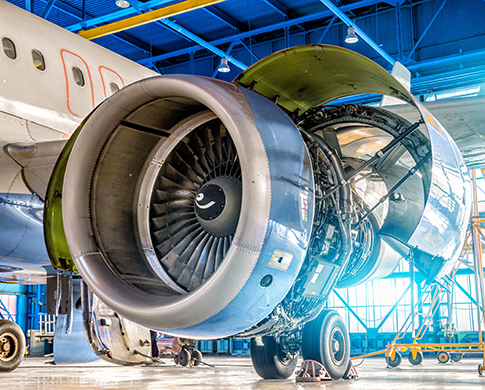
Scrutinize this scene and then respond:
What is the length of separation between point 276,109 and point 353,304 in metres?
20.1

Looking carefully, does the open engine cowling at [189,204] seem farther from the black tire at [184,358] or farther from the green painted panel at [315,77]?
the black tire at [184,358]

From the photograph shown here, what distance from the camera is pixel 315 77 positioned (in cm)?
429

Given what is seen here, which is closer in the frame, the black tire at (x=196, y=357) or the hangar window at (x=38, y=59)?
the hangar window at (x=38, y=59)

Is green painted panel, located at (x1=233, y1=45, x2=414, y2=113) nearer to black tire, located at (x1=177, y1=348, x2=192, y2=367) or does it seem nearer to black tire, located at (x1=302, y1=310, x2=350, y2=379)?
black tire, located at (x1=302, y1=310, x2=350, y2=379)

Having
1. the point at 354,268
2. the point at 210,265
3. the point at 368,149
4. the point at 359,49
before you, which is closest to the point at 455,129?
the point at 368,149

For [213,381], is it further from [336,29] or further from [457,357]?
[336,29]

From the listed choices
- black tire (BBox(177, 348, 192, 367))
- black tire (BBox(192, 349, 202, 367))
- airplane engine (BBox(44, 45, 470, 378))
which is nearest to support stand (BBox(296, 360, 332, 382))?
airplane engine (BBox(44, 45, 470, 378))

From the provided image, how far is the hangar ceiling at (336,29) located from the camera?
53.9ft

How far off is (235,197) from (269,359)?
2.73 metres

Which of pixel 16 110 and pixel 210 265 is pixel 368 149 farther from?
pixel 16 110

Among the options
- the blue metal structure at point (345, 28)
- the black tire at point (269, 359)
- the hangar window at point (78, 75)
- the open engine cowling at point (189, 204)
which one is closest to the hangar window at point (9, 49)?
the hangar window at point (78, 75)

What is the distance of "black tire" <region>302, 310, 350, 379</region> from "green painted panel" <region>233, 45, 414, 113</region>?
1996mm

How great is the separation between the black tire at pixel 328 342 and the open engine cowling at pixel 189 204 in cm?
196

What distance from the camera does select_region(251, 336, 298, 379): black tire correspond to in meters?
5.62
